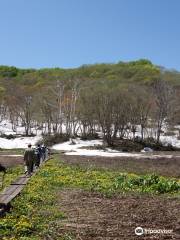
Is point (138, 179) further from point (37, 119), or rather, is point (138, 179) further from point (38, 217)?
point (37, 119)

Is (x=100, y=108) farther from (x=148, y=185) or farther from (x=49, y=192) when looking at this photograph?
(x=49, y=192)

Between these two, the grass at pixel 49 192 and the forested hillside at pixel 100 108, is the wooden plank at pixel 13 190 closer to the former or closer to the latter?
the grass at pixel 49 192

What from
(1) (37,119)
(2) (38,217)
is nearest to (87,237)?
(2) (38,217)

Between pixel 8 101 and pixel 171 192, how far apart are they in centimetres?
8686

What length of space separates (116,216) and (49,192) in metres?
5.28

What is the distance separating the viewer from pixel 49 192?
17766 mm

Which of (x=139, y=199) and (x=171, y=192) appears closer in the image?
(x=139, y=199)

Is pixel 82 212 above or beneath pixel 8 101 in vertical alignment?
beneath

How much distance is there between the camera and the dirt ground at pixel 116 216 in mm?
10891

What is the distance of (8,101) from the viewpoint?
102938 mm
